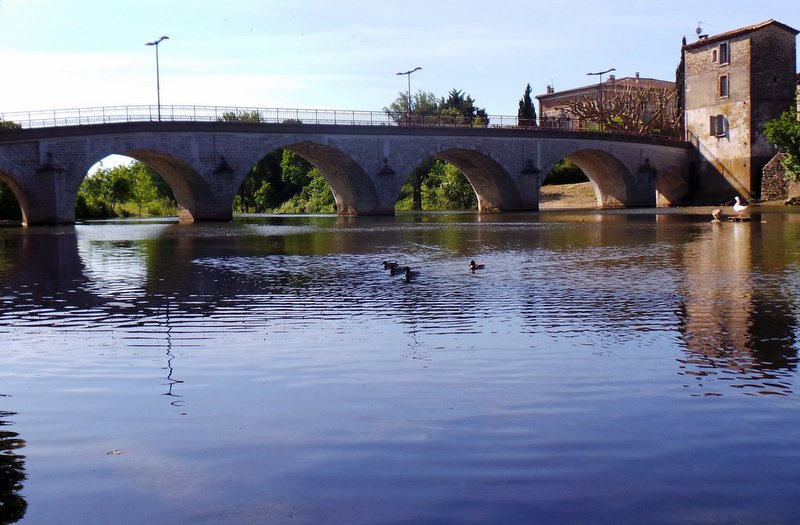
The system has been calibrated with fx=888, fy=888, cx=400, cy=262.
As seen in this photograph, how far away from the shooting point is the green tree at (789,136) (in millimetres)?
51500

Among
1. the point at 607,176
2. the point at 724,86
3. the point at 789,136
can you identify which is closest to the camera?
the point at 789,136

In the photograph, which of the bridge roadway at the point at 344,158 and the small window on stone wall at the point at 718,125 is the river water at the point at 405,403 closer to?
the bridge roadway at the point at 344,158

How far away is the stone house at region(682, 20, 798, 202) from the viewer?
207ft

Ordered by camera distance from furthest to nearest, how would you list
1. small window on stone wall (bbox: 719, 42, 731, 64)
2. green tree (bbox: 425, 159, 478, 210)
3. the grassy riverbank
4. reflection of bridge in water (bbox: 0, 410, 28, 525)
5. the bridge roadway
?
1. green tree (bbox: 425, 159, 478, 210)
2. the grassy riverbank
3. small window on stone wall (bbox: 719, 42, 731, 64)
4. the bridge roadway
5. reflection of bridge in water (bbox: 0, 410, 28, 525)

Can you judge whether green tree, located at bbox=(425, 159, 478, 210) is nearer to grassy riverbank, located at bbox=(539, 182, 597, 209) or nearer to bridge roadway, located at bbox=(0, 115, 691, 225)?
grassy riverbank, located at bbox=(539, 182, 597, 209)

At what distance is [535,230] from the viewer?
32094 millimetres

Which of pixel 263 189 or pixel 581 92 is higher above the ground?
pixel 581 92

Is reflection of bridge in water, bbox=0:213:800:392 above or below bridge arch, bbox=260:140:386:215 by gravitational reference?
below

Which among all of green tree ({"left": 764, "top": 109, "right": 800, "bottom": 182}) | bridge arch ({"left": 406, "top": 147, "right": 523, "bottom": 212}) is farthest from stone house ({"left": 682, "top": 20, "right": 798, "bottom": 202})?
bridge arch ({"left": 406, "top": 147, "right": 523, "bottom": 212})

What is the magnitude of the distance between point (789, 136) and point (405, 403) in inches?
2030

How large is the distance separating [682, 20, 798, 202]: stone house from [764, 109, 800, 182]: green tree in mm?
10184

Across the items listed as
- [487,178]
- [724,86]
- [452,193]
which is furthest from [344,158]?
[724,86]

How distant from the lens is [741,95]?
209 feet

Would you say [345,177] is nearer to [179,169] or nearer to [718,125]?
[179,169]
